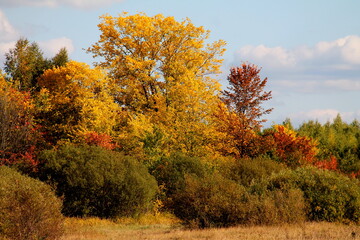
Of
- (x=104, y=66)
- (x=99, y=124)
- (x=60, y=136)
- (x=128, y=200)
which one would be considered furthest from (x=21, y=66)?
(x=128, y=200)

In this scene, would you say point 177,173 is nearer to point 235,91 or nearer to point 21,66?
point 235,91

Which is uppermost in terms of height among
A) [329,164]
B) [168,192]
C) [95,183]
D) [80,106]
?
[80,106]

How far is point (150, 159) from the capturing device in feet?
86.5

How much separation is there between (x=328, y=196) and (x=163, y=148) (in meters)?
12.0

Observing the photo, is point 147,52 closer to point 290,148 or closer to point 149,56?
point 149,56

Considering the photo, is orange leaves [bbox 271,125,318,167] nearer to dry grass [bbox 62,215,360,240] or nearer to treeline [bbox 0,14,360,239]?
treeline [bbox 0,14,360,239]

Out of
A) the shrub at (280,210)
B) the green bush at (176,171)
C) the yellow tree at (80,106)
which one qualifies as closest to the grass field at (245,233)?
the shrub at (280,210)

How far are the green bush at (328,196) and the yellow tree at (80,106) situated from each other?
58.3ft

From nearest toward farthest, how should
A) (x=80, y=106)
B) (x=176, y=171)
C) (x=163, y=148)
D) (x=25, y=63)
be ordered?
(x=176, y=171)
(x=163, y=148)
(x=80, y=106)
(x=25, y=63)

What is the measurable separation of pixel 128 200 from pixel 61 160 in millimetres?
3517

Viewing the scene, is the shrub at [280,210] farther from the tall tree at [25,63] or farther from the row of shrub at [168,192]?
the tall tree at [25,63]

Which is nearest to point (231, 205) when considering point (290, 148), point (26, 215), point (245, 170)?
A: point (26, 215)

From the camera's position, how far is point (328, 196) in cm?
1772

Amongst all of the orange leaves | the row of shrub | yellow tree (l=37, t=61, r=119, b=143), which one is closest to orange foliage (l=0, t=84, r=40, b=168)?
the row of shrub
